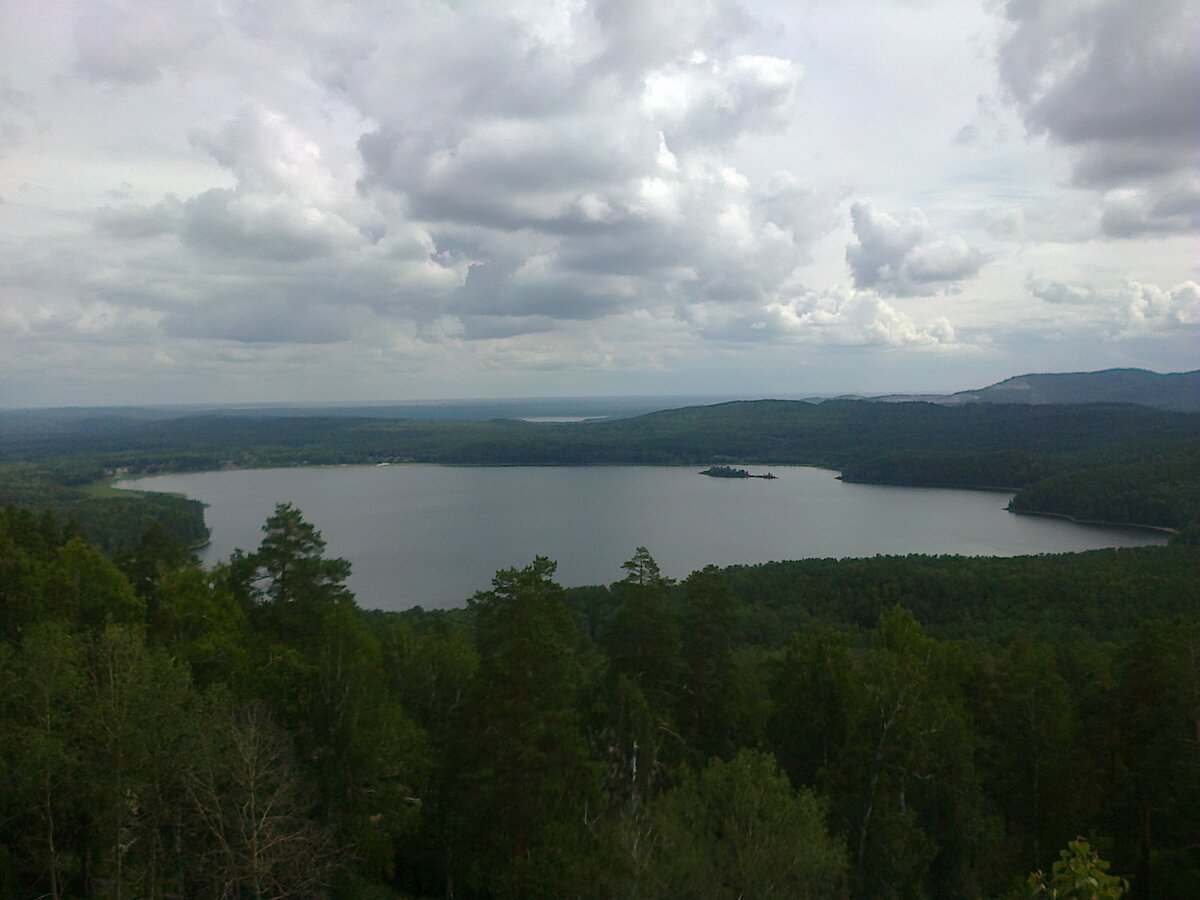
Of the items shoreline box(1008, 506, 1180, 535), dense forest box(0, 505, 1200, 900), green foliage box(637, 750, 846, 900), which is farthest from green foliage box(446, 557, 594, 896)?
shoreline box(1008, 506, 1180, 535)

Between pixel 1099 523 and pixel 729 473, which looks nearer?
pixel 1099 523

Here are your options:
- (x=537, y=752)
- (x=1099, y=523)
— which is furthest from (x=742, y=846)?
(x=1099, y=523)

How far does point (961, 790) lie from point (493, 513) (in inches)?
2927

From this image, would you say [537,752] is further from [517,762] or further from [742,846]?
[742,846]

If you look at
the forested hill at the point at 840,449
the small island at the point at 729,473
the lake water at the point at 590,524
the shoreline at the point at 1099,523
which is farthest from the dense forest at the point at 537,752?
the small island at the point at 729,473

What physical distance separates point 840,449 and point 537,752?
5880 inches

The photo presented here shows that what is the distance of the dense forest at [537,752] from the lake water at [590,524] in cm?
3422

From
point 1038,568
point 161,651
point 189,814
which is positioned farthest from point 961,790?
point 1038,568

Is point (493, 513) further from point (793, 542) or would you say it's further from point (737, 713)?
point (737, 713)

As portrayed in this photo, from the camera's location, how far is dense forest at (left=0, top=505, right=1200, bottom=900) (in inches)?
302

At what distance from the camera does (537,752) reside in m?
9.77

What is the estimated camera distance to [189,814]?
322 inches

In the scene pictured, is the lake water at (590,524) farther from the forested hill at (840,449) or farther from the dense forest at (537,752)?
the dense forest at (537,752)

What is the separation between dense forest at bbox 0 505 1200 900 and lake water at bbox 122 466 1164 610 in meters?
34.2
